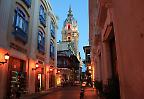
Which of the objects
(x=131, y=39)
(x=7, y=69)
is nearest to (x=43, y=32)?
(x=7, y=69)

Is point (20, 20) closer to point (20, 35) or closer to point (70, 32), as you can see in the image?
point (20, 35)

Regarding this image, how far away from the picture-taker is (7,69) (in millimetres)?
13359

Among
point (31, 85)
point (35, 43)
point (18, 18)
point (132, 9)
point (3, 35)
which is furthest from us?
point (35, 43)

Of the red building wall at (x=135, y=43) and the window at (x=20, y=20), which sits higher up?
the window at (x=20, y=20)

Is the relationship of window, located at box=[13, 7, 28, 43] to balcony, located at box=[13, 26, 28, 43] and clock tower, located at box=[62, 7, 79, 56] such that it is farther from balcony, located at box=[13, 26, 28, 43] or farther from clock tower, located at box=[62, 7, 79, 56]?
clock tower, located at box=[62, 7, 79, 56]

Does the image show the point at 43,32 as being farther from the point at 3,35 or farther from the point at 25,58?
the point at 3,35

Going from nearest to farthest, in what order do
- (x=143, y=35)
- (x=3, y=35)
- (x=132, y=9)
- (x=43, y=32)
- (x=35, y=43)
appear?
1. (x=143, y=35)
2. (x=132, y=9)
3. (x=3, y=35)
4. (x=35, y=43)
5. (x=43, y=32)

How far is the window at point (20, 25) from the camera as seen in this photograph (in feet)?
49.0

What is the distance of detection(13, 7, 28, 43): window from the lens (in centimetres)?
1494

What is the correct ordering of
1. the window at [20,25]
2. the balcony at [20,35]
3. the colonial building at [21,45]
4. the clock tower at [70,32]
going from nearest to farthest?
the colonial building at [21,45]
the balcony at [20,35]
the window at [20,25]
the clock tower at [70,32]

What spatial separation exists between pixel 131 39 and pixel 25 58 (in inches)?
600

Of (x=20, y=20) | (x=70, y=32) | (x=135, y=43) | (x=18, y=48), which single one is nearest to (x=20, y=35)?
(x=18, y=48)

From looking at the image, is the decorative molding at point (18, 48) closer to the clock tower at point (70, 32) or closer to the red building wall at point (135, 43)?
the red building wall at point (135, 43)

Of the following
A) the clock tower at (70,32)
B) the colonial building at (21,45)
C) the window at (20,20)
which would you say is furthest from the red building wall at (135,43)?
the clock tower at (70,32)
